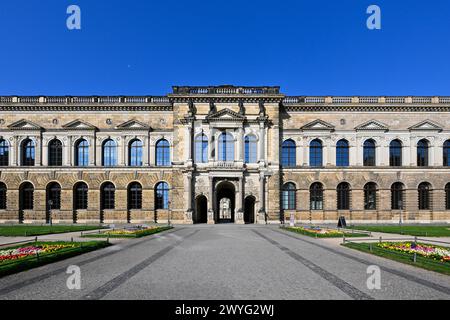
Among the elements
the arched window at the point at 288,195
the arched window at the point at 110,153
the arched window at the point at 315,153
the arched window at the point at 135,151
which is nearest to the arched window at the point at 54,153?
the arched window at the point at 110,153

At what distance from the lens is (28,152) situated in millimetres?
41469

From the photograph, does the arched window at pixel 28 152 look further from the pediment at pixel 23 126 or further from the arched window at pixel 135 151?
the arched window at pixel 135 151

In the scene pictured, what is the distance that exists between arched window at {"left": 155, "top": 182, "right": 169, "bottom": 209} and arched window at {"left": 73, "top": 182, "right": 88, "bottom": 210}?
9156 mm

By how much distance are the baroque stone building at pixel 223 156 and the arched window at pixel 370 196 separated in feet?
0.42

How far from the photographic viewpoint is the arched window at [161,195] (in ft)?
133

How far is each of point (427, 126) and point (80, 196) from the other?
45497 millimetres

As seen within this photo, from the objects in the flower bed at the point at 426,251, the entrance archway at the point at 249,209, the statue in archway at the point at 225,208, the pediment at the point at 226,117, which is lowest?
the statue in archway at the point at 225,208

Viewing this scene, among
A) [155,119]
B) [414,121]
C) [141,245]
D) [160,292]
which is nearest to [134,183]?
[155,119]

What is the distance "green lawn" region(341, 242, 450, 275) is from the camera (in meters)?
11.6

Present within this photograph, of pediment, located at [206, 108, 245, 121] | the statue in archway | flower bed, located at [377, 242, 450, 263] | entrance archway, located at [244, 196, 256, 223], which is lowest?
the statue in archway

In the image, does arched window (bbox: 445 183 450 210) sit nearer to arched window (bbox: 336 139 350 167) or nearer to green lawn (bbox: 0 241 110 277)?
arched window (bbox: 336 139 350 167)

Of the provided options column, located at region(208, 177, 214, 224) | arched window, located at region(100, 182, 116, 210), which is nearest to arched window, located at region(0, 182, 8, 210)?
Result: arched window, located at region(100, 182, 116, 210)

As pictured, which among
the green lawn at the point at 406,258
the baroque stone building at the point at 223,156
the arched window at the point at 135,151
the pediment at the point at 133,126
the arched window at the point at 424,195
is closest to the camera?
the green lawn at the point at 406,258

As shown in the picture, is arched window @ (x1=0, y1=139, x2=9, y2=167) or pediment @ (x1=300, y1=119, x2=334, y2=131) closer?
pediment @ (x1=300, y1=119, x2=334, y2=131)
